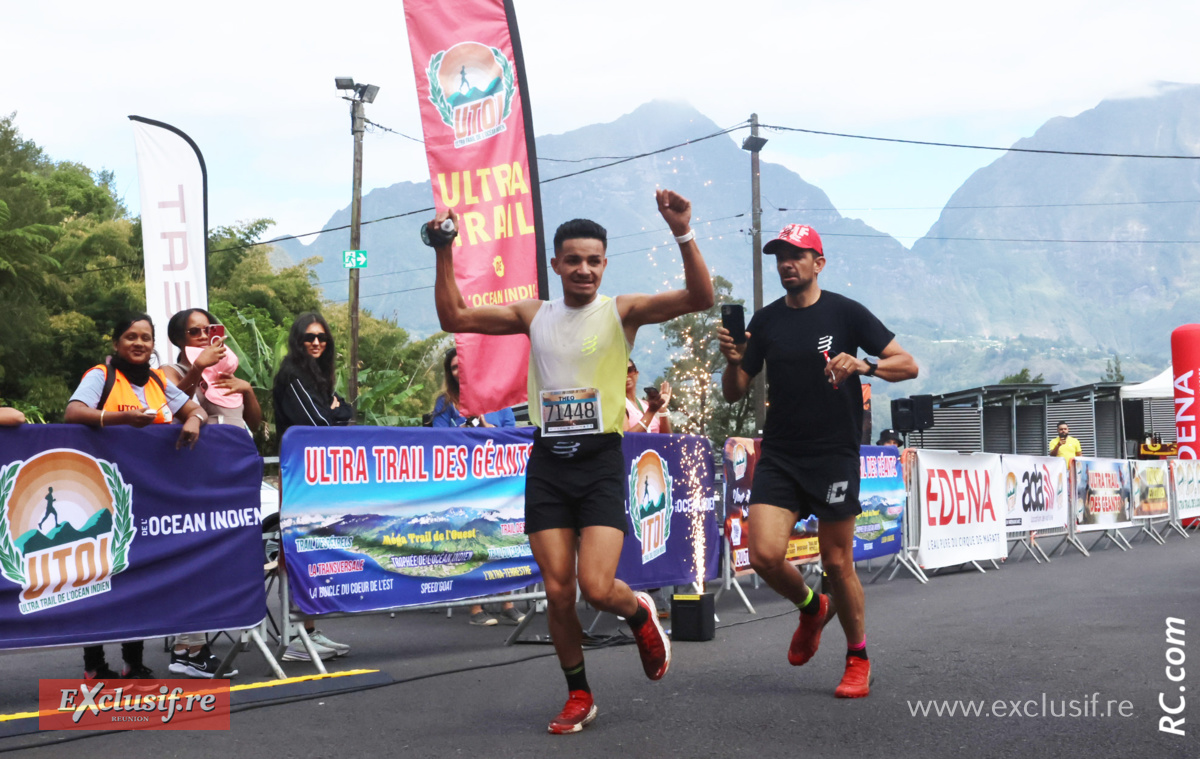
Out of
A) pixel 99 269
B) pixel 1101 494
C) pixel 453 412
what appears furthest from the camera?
pixel 99 269

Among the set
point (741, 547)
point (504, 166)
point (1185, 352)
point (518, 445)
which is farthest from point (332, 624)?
point (1185, 352)

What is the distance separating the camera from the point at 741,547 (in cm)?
1001

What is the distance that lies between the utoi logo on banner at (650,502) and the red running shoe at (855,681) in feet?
10.2

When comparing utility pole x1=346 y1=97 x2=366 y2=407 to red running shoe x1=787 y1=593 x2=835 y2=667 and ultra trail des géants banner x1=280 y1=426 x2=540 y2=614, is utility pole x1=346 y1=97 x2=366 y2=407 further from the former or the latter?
red running shoe x1=787 y1=593 x2=835 y2=667

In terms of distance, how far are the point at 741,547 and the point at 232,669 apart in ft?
16.1

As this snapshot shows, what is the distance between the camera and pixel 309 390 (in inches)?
280

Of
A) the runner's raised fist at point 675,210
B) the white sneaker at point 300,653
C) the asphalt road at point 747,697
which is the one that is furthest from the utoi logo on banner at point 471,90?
the runner's raised fist at point 675,210

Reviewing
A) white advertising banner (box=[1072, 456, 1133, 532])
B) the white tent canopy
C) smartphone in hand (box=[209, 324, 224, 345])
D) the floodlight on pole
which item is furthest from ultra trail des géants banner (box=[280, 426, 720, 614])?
A: the white tent canopy

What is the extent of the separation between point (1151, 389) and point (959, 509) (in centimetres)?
3002

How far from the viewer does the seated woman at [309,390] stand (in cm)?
705

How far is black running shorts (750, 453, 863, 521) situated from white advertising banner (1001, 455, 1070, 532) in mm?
9986

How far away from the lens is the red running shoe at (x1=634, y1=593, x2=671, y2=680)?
4.91 meters

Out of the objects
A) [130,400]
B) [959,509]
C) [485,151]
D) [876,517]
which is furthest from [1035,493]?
[130,400]

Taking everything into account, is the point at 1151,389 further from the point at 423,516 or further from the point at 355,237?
the point at 423,516
